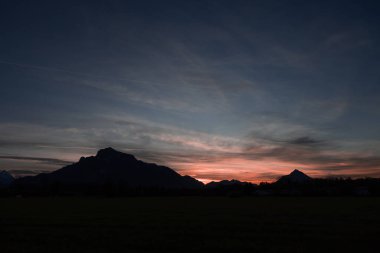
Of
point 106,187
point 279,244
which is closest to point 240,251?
point 279,244

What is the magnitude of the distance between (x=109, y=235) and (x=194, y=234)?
6051mm

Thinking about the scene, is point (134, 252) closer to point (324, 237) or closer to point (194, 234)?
point (194, 234)

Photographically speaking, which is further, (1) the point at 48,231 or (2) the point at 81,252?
(1) the point at 48,231

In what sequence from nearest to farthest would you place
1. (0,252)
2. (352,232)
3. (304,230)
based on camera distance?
1. (0,252)
2. (352,232)
3. (304,230)

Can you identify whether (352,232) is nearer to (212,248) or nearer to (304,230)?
(304,230)

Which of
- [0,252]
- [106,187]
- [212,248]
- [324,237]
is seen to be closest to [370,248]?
[324,237]

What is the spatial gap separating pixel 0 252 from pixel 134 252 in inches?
275

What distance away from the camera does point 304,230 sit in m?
26.8

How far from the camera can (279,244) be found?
20.4 meters

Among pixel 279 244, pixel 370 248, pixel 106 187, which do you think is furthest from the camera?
pixel 106 187

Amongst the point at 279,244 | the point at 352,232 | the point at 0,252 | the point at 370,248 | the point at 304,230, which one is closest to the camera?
the point at 0,252

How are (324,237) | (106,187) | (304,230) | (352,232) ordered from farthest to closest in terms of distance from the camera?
(106,187)
(304,230)
(352,232)
(324,237)

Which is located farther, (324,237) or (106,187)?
(106,187)

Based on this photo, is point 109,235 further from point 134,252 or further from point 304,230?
point 304,230
